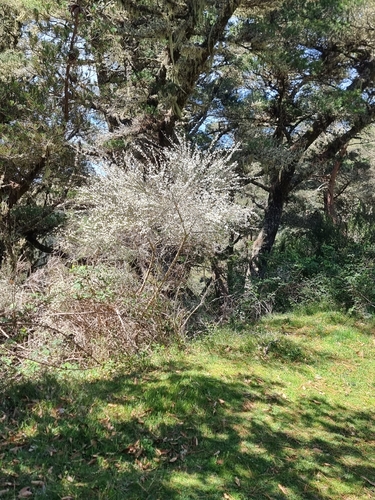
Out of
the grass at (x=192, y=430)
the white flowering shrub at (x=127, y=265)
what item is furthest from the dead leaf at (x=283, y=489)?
the white flowering shrub at (x=127, y=265)

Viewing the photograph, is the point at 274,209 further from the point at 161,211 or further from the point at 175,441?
the point at 175,441

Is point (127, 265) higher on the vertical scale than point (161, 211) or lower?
lower

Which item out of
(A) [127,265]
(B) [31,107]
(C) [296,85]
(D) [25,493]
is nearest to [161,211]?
(A) [127,265]

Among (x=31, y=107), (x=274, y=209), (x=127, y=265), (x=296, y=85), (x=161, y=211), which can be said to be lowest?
(x=127, y=265)

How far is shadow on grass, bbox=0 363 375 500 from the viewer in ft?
9.23

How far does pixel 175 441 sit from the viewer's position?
132 inches

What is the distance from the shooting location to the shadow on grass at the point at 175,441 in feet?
9.23

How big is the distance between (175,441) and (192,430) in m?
0.22

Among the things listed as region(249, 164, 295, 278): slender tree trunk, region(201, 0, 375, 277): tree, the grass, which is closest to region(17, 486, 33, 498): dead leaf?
the grass

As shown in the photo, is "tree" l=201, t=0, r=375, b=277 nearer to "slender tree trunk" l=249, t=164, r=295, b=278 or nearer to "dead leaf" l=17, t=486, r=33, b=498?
"slender tree trunk" l=249, t=164, r=295, b=278

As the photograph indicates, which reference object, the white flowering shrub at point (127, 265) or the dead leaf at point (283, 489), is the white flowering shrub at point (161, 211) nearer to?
the white flowering shrub at point (127, 265)

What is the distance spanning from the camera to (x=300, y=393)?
15.1ft

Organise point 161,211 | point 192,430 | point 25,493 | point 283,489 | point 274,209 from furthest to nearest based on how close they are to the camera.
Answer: point 274,209 < point 161,211 < point 192,430 < point 283,489 < point 25,493

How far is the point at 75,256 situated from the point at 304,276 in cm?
427
